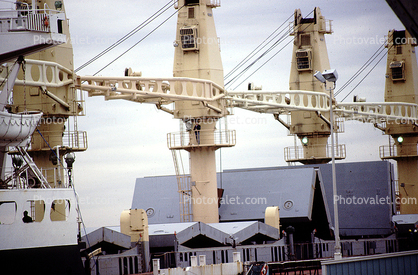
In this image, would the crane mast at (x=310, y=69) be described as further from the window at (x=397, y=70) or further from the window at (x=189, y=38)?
the window at (x=189, y=38)

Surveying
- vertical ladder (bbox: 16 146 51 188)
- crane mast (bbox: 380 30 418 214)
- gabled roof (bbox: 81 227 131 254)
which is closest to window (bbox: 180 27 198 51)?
gabled roof (bbox: 81 227 131 254)

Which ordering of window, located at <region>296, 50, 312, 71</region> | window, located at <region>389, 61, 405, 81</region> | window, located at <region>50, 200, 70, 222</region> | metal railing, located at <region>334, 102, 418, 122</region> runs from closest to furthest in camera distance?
window, located at <region>50, 200, 70, 222</region>
metal railing, located at <region>334, 102, 418, 122</region>
window, located at <region>296, 50, 312, 71</region>
window, located at <region>389, 61, 405, 81</region>

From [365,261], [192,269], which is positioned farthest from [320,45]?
[365,261]

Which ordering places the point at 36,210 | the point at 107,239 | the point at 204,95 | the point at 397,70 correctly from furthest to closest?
the point at 397,70 → the point at 204,95 → the point at 36,210 → the point at 107,239

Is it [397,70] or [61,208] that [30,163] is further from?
[397,70]

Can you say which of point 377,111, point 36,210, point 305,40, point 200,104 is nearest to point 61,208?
point 36,210

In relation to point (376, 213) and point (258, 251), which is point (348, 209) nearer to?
point (376, 213)

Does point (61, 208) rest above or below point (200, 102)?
below

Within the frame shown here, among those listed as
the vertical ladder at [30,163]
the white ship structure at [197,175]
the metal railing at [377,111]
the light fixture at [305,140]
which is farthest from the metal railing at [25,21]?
the light fixture at [305,140]

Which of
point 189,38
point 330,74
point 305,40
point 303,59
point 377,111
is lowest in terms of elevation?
point 377,111

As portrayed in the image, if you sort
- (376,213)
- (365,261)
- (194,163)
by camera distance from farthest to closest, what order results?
1. (376,213)
2. (194,163)
3. (365,261)

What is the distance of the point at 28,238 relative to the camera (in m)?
25.4

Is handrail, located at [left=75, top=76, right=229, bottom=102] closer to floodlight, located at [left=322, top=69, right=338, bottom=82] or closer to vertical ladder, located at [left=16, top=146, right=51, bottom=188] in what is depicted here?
vertical ladder, located at [left=16, top=146, right=51, bottom=188]

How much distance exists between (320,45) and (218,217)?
22.1 m
